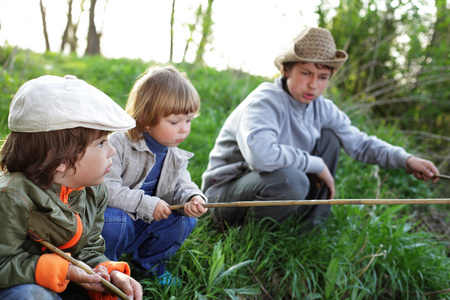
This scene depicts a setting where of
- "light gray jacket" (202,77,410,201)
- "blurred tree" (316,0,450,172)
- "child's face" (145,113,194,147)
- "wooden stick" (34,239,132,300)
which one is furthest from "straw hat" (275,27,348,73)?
"blurred tree" (316,0,450,172)

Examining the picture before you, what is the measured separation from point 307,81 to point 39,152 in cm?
176

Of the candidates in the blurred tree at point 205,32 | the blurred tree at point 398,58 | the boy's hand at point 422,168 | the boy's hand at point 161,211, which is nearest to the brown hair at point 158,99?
the boy's hand at point 161,211

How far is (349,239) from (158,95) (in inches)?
62.0

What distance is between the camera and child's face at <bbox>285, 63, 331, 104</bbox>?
2.58 m

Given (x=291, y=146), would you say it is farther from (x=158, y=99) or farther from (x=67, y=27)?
(x=67, y=27)

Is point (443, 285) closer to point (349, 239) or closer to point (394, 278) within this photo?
point (394, 278)

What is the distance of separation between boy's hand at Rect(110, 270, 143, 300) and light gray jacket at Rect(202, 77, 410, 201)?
1.14 m

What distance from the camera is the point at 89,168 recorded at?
141 centimetres

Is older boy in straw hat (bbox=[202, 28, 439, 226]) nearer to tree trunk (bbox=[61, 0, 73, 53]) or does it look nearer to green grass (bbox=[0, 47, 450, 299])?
green grass (bbox=[0, 47, 450, 299])

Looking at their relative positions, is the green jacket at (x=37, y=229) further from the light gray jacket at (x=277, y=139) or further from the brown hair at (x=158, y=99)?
the light gray jacket at (x=277, y=139)

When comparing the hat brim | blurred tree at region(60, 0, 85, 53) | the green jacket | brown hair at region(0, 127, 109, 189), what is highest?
the hat brim

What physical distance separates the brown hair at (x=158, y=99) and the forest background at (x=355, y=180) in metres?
0.71

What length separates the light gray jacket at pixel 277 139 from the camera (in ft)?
7.91

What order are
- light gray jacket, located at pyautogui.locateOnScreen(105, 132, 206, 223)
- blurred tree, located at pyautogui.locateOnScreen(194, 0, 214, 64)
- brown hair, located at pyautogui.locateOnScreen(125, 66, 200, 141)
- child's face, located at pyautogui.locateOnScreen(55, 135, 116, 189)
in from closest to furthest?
1. child's face, located at pyautogui.locateOnScreen(55, 135, 116, 189)
2. light gray jacket, located at pyautogui.locateOnScreen(105, 132, 206, 223)
3. brown hair, located at pyautogui.locateOnScreen(125, 66, 200, 141)
4. blurred tree, located at pyautogui.locateOnScreen(194, 0, 214, 64)
